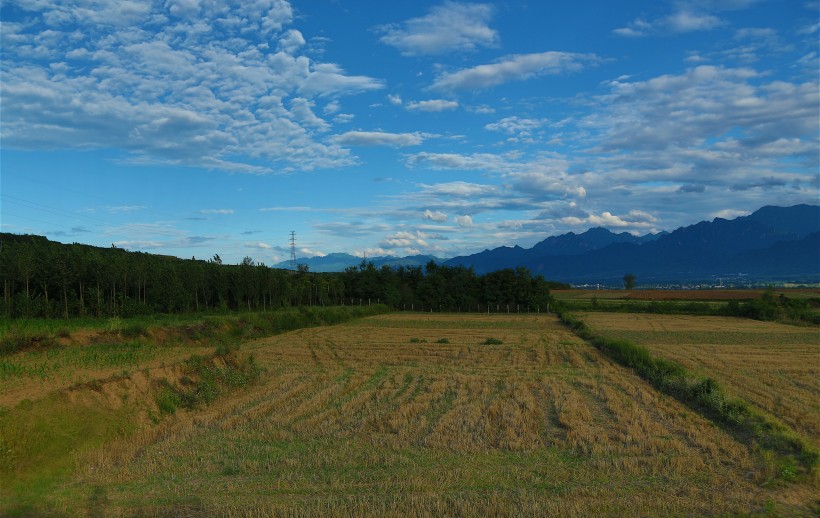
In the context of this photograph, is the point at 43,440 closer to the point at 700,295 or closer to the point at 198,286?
the point at 198,286

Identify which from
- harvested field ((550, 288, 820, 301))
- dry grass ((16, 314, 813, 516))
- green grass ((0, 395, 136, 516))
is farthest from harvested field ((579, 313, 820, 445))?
harvested field ((550, 288, 820, 301))

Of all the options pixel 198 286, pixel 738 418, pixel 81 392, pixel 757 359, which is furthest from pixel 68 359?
pixel 198 286

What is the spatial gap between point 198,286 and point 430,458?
5710 centimetres

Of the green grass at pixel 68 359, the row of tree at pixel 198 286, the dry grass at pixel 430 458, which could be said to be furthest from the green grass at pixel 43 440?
the row of tree at pixel 198 286

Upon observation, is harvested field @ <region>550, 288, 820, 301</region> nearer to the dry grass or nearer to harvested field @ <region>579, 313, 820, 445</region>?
harvested field @ <region>579, 313, 820, 445</region>

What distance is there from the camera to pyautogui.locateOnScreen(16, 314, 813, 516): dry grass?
8.40 meters

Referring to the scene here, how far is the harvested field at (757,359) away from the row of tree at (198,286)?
31882 millimetres

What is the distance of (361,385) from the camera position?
1917 cm

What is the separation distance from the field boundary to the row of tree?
146 feet

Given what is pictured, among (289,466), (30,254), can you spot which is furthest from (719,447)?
(30,254)

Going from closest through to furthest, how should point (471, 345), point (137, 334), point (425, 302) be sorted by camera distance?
1. point (137, 334)
2. point (471, 345)
3. point (425, 302)

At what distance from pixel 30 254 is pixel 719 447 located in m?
51.7

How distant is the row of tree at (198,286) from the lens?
1790 inches

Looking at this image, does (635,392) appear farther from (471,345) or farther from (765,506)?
(471,345)
